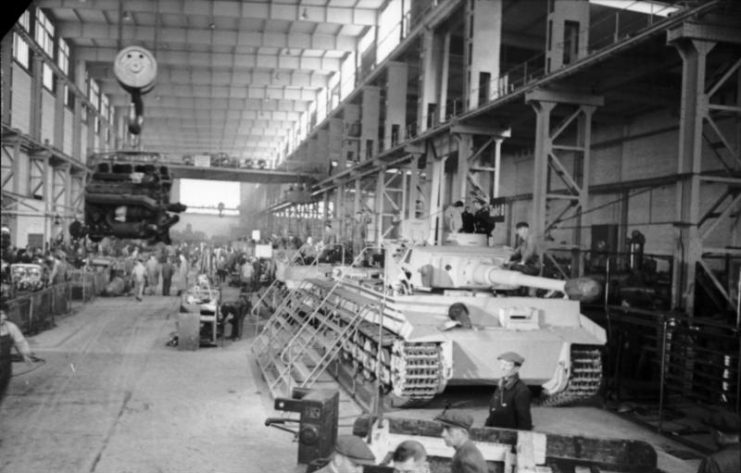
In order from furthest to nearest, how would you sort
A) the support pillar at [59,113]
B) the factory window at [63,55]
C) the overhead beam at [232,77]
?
the overhead beam at [232,77] → the support pillar at [59,113] → the factory window at [63,55]

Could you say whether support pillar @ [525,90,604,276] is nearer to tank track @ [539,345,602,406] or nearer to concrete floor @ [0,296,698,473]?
tank track @ [539,345,602,406]

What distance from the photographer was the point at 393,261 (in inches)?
442

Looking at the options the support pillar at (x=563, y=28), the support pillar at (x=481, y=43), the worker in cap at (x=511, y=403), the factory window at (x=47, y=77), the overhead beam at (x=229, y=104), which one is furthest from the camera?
the overhead beam at (x=229, y=104)

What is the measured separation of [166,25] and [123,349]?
2134 centimetres

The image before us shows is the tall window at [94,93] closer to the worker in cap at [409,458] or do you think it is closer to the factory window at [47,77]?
the factory window at [47,77]

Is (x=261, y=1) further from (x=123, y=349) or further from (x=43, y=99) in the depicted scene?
(x=123, y=349)

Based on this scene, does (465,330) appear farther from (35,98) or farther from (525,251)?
(35,98)

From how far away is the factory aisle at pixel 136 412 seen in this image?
706 cm

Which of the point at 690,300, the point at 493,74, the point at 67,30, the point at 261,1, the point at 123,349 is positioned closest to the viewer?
the point at 690,300

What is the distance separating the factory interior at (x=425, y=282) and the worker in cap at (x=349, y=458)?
0.02 metres

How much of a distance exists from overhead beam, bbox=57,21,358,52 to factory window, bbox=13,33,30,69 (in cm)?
330

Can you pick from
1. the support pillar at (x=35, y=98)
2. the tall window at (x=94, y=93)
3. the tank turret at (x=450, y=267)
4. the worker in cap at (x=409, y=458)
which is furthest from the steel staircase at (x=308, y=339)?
the tall window at (x=94, y=93)

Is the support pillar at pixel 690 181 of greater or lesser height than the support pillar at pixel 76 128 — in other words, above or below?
below

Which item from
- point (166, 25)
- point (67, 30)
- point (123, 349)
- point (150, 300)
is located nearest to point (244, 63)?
point (166, 25)
